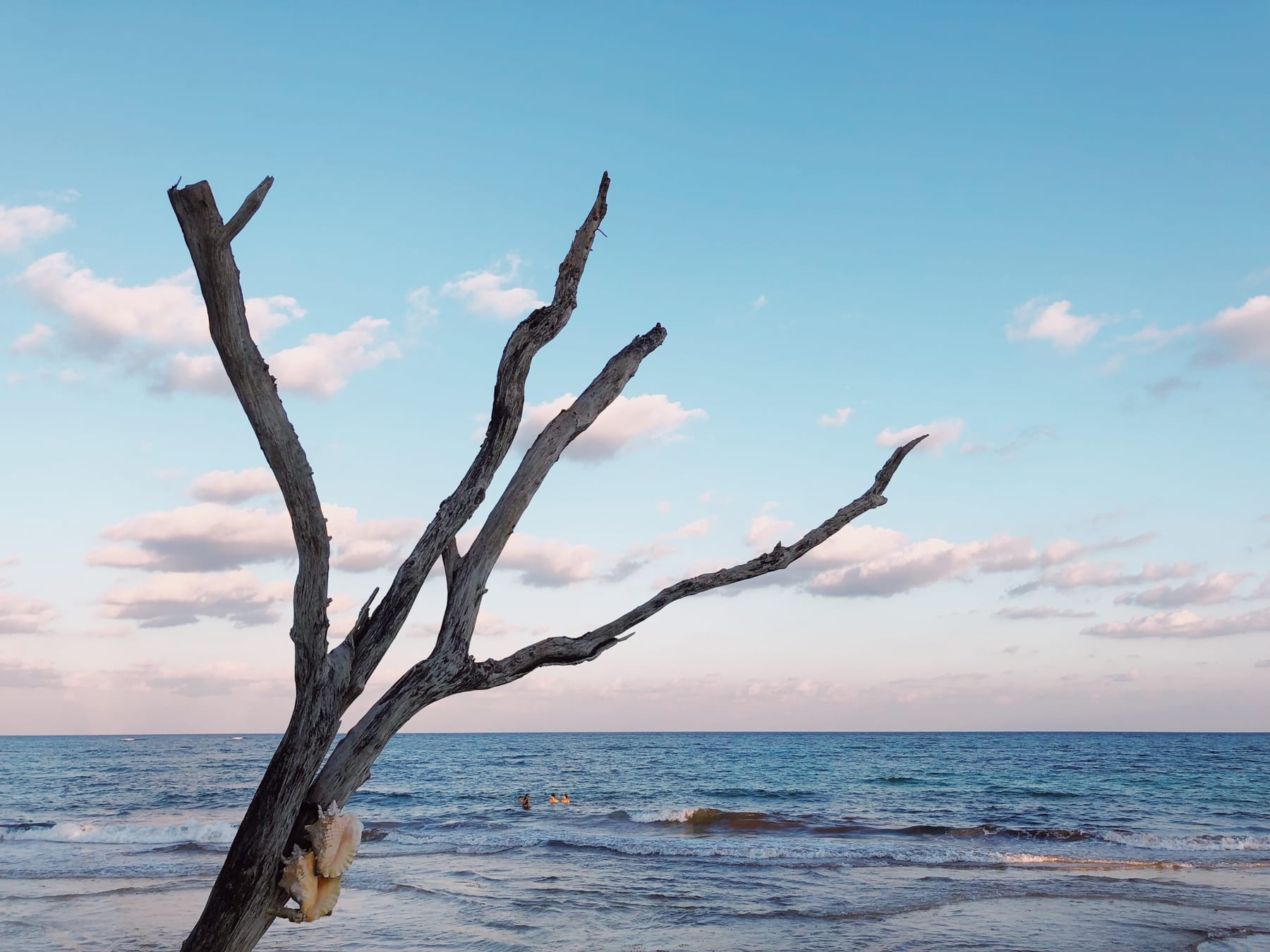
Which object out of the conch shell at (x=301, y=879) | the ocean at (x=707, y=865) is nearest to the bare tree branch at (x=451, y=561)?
the conch shell at (x=301, y=879)

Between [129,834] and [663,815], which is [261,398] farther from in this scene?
[663,815]

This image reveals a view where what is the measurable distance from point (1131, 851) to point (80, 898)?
17.6 metres

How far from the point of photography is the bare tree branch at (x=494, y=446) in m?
2.42

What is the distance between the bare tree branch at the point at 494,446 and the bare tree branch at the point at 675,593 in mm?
283

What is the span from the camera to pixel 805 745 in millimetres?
73750

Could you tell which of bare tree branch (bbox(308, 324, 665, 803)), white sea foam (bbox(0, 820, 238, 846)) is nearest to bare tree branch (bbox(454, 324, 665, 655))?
bare tree branch (bbox(308, 324, 665, 803))

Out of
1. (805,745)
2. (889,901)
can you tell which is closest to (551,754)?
(805,745)

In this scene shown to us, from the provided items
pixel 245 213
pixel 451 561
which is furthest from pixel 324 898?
pixel 245 213

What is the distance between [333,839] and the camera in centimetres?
223

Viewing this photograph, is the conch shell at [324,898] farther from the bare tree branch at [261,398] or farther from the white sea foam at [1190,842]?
the white sea foam at [1190,842]

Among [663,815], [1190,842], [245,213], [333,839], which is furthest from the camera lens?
[663,815]

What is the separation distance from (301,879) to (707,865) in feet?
47.9

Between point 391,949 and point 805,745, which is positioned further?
point 805,745

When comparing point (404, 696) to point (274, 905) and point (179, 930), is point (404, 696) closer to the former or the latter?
point (274, 905)
